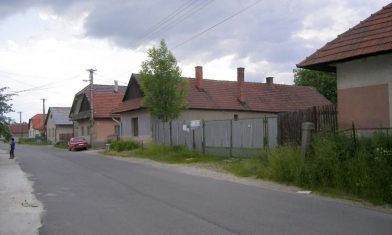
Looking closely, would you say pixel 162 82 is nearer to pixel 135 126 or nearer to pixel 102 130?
pixel 135 126

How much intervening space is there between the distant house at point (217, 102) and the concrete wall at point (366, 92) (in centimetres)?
2009

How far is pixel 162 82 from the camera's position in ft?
99.2

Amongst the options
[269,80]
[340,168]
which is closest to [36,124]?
[269,80]

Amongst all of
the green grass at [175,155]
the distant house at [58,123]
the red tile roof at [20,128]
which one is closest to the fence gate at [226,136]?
the green grass at [175,155]

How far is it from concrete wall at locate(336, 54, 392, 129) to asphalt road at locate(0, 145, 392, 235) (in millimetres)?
4059

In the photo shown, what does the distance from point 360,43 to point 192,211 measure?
27.7ft

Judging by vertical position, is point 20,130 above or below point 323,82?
below

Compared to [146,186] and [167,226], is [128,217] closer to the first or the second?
[167,226]

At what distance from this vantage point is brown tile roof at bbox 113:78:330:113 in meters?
38.3

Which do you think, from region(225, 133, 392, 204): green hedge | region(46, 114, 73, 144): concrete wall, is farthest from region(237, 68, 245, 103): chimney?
region(46, 114, 73, 144): concrete wall

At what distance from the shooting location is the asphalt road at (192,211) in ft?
28.6

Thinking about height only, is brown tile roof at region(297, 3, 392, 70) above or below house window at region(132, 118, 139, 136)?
above

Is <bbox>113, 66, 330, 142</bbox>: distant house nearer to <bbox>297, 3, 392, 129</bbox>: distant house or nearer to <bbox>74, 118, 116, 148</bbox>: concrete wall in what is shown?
<bbox>74, 118, 116, 148</bbox>: concrete wall

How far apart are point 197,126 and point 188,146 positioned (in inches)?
70.2
